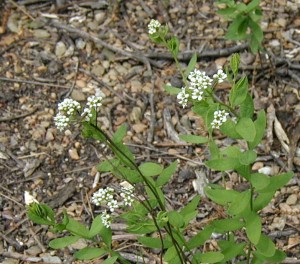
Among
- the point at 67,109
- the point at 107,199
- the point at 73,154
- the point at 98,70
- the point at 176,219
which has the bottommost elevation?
the point at 73,154

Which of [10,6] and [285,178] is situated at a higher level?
[285,178]

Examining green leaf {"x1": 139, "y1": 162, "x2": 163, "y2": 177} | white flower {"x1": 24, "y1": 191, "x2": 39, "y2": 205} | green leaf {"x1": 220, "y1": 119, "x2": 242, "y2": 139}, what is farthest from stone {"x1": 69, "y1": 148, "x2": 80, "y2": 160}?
green leaf {"x1": 220, "y1": 119, "x2": 242, "y2": 139}

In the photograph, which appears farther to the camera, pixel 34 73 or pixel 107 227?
pixel 34 73

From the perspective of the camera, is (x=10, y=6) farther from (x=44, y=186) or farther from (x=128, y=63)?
(x=44, y=186)

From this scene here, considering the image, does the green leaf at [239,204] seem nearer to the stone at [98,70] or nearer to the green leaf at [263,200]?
the green leaf at [263,200]

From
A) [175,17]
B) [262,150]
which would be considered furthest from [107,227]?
[175,17]

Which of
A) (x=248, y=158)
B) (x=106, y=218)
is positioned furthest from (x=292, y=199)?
(x=106, y=218)

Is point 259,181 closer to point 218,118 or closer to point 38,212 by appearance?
point 218,118
